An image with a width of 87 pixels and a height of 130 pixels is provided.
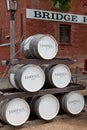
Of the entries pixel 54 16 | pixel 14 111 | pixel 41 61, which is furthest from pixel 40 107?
pixel 54 16

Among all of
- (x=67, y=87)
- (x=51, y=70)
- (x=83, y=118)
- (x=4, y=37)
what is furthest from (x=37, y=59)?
(x=4, y=37)

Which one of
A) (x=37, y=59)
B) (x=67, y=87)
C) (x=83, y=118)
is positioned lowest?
(x=83, y=118)

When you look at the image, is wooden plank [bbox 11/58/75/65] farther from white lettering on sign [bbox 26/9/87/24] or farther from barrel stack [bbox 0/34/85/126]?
white lettering on sign [bbox 26/9/87/24]

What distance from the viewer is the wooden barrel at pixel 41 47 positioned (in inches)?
258

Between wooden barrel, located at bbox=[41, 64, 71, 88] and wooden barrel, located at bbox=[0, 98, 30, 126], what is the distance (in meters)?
0.71

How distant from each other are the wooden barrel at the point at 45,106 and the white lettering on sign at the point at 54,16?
13064 mm

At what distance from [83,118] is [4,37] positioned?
49.9 feet

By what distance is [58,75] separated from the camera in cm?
676

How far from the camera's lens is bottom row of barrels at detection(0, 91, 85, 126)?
248 inches

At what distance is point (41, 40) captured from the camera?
6625mm

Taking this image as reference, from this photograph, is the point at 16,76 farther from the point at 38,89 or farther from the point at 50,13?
the point at 50,13

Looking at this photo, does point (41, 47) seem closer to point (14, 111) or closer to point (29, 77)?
point (29, 77)

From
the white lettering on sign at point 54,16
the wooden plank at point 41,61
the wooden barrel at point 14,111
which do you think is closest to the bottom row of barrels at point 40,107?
the wooden barrel at point 14,111

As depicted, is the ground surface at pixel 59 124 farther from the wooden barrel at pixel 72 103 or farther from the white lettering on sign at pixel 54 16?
the white lettering on sign at pixel 54 16
